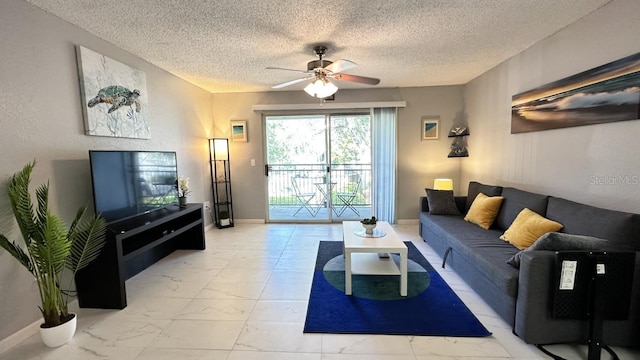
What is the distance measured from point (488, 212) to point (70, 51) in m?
4.20

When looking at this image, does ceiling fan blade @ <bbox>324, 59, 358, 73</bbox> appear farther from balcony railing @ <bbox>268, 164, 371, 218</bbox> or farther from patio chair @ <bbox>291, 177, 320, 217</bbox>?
patio chair @ <bbox>291, 177, 320, 217</bbox>

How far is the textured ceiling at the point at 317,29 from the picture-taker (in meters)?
1.99

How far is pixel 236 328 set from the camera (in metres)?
1.94

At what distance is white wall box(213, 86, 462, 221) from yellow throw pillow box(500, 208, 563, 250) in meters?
2.18

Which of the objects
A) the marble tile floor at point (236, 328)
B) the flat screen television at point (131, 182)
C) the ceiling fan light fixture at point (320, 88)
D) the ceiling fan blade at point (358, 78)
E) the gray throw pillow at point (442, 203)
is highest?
the ceiling fan blade at point (358, 78)

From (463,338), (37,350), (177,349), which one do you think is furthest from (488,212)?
(37,350)

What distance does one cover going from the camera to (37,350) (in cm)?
175

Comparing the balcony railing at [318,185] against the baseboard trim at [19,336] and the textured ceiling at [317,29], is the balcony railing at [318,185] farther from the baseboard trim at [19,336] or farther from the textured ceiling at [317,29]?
the baseboard trim at [19,336]

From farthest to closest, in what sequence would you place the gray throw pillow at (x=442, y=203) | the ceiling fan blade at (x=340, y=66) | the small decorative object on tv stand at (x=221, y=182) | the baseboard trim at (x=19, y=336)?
the small decorative object on tv stand at (x=221, y=182) → the gray throw pillow at (x=442, y=203) → the ceiling fan blade at (x=340, y=66) → the baseboard trim at (x=19, y=336)

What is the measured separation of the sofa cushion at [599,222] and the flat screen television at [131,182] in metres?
3.66

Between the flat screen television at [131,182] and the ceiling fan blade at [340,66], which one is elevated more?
the ceiling fan blade at [340,66]

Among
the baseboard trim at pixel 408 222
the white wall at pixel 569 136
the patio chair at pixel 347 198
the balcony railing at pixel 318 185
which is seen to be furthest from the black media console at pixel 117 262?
the white wall at pixel 569 136

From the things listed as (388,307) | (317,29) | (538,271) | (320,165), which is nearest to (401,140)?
(320,165)

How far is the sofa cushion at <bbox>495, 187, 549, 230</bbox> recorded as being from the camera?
2.49 metres
